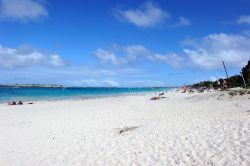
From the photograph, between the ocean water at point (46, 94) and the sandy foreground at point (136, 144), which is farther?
the ocean water at point (46, 94)

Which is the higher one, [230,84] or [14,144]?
[230,84]

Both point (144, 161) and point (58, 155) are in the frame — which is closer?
point (144, 161)

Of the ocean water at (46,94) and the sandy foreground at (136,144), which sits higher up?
the ocean water at (46,94)

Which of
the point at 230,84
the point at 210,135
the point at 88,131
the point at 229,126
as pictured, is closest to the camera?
the point at 210,135

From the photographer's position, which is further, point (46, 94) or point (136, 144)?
point (46, 94)

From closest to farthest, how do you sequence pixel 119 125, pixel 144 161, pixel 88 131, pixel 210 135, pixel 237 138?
1. pixel 144 161
2. pixel 237 138
3. pixel 210 135
4. pixel 88 131
5. pixel 119 125

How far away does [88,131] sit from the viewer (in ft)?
55.7

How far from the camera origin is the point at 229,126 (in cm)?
1416

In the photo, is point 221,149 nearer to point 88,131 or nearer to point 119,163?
point 119,163

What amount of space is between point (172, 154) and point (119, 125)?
24.2 feet

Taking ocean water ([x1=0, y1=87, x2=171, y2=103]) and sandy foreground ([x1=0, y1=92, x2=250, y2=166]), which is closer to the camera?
sandy foreground ([x1=0, y1=92, x2=250, y2=166])

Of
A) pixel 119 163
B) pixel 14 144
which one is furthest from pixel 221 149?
pixel 14 144

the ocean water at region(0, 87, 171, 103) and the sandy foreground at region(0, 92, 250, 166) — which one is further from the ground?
the ocean water at region(0, 87, 171, 103)

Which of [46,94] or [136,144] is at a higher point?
[46,94]
